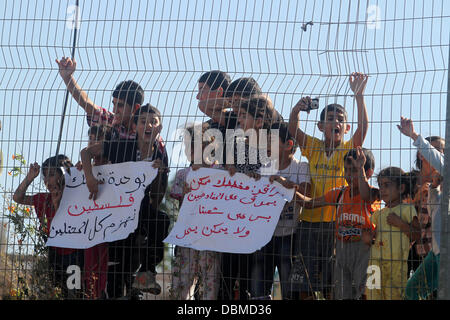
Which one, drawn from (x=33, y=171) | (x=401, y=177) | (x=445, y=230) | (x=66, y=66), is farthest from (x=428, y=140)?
(x=33, y=171)

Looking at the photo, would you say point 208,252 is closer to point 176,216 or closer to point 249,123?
point 176,216

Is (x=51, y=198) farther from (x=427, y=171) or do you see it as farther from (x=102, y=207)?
(x=427, y=171)

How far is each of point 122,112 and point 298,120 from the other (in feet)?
4.94

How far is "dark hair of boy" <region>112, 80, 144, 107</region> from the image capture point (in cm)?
654

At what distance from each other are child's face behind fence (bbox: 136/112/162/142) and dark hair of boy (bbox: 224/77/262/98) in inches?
24.4

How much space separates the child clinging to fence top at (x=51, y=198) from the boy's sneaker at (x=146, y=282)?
1.65 feet

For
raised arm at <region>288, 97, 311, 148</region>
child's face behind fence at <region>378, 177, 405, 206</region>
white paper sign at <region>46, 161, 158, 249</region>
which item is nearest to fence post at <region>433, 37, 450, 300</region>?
child's face behind fence at <region>378, 177, 405, 206</region>

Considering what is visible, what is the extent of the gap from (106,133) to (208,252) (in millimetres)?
1338

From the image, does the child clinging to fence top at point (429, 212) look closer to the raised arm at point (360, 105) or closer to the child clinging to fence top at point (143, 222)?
the raised arm at point (360, 105)

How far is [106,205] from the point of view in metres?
6.47

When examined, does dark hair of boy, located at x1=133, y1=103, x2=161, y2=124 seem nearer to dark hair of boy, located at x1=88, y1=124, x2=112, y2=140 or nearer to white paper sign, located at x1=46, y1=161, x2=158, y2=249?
dark hair of boy, located at x1=88, y1=124, x2=112, y2=140

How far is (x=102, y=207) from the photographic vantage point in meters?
6.48

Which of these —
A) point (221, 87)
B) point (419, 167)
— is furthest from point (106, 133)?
point (419, 167)
